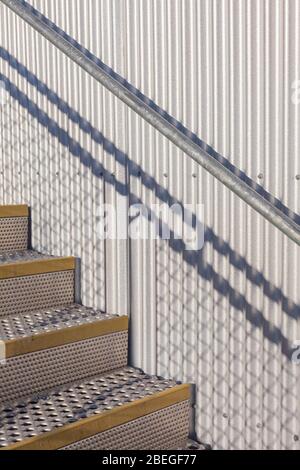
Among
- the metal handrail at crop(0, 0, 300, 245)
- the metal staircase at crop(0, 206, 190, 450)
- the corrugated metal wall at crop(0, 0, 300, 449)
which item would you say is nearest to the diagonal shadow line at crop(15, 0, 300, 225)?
the corrugated metal wall at crop(0, 0, 300, 449)

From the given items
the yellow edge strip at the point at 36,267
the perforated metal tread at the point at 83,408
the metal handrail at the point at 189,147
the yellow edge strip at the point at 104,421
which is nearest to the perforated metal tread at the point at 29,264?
the yellow edge strip at the point at 36,267

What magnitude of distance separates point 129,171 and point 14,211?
2.32 feet

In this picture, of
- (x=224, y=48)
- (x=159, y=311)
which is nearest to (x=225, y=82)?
(x=224, y=48)

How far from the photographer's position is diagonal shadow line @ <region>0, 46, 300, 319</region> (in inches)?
90.7

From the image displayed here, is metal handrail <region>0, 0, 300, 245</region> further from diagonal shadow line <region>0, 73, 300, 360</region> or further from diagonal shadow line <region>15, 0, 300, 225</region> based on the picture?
diagonal shadow line <region>0, 73, 300, 360</region>

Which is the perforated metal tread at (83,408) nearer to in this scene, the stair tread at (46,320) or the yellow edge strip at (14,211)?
the stair tread at (46,320)

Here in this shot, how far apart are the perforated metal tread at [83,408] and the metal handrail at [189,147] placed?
860 mm

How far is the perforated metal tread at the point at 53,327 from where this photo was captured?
8.13 ft

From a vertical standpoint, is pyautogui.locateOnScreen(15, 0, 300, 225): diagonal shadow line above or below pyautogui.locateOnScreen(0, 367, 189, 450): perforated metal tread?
above

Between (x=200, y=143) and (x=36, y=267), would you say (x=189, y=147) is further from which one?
(x=36, y=267)

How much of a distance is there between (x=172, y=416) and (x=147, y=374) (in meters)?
0.28

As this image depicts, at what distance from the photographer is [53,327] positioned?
104 inches

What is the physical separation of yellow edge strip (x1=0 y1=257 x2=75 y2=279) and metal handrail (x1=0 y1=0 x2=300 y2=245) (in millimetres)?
897

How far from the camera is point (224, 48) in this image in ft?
7.76
